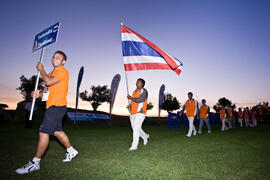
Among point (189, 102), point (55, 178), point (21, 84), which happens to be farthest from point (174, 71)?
point (21, 84)

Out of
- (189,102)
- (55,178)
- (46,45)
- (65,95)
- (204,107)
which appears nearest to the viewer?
(55,178)

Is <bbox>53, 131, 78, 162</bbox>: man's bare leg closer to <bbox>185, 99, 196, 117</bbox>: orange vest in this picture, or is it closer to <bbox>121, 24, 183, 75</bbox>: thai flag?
<bbox>121, 24, 183, 75</bbox>: thai flag

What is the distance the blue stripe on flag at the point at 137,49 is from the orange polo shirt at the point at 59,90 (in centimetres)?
326

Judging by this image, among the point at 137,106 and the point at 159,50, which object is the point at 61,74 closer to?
the point at 137,106

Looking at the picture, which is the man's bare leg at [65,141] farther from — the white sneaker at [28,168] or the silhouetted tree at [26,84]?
the silhouetted tree at [26,84]

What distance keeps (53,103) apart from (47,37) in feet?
7.01

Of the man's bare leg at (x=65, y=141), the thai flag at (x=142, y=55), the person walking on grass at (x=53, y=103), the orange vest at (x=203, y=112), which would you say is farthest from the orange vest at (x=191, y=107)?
the person walking on grass at (x=53, y=103)

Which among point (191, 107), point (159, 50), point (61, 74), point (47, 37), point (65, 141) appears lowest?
point (65, 141)

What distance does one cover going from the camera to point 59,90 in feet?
10.7

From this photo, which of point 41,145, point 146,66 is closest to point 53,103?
point 41,145

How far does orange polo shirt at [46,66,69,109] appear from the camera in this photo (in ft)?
10.5

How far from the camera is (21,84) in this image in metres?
53.5

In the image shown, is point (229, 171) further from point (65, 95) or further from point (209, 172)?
point (65, 95)

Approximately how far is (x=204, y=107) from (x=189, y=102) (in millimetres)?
2880
